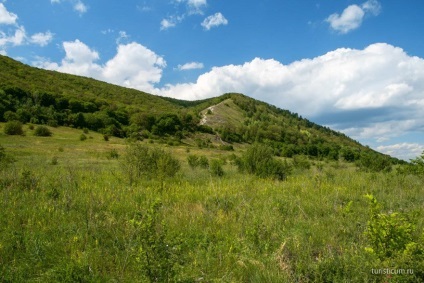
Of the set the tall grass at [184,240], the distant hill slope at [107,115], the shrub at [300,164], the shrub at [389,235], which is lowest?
the tall grass at [184,240]

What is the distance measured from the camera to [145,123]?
240 feet

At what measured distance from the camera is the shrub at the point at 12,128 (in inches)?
1447

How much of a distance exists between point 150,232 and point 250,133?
342 ft

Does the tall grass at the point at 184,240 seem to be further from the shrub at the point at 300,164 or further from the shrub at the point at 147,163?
the shrub at the point at 300,164

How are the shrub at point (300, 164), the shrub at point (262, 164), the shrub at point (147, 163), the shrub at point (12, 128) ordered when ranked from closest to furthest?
the shrub at point (147, 163) < the shrub at point (262, 164) < the shrub at point (300, 164) < the shrub at point (12, 128)

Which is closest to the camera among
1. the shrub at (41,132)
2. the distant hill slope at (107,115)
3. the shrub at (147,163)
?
the shrub at (147,163)

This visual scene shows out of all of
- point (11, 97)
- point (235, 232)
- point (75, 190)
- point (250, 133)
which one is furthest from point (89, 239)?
point (250, 133)

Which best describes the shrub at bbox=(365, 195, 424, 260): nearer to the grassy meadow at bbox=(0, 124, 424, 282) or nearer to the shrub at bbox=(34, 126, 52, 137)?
the grassy meadow at bbox=(0, 124, 424, 282)

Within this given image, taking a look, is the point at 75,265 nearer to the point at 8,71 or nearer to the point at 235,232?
the point at 235,232

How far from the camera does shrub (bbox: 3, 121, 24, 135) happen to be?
36.8 metres

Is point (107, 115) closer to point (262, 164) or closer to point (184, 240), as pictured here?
point (262, 164)

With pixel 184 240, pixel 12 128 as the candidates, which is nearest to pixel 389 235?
pixel 184 240

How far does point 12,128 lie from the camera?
123 ft

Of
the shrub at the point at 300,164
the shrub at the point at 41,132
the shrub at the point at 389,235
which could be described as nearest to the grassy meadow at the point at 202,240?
the shrub at the point at 389,235
